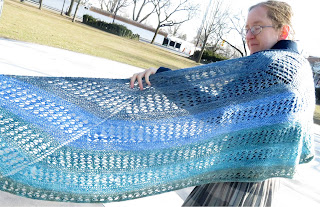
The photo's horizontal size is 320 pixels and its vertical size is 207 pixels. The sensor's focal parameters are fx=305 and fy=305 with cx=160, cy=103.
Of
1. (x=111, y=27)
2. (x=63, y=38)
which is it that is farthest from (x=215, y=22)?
(x=63, y=38)

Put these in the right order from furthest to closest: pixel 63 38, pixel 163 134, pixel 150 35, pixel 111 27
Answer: pixel 150 35, pixel 111 27, pixel 63 38, pixel 163 134

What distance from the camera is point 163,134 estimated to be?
1292 millimetres

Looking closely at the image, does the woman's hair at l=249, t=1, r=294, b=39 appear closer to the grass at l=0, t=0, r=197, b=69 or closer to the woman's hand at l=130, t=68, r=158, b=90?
the woman's hand at l=130, t=68, r=158, b=90

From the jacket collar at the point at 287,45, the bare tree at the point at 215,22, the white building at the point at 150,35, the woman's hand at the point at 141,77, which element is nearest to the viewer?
the jacket collar at the point at 287,45

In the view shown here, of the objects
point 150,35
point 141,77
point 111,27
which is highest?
point 150,35

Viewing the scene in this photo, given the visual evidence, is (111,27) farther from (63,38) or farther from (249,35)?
(249,35)

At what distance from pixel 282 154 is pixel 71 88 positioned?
0.96 meters

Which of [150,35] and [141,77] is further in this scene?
[150,35]

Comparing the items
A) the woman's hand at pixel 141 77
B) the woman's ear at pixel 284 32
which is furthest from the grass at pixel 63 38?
the woman's ear at pixel 284 32

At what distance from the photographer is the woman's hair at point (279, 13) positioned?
1.34 meters

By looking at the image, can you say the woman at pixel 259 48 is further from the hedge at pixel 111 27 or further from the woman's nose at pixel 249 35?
→ the hedge at pixel 111 27

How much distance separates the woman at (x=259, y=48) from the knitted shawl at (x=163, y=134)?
56 mm

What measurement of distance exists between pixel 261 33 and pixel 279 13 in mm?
111

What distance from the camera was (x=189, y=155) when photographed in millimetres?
1300
